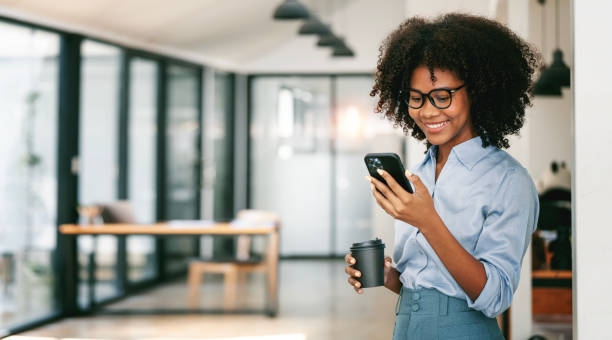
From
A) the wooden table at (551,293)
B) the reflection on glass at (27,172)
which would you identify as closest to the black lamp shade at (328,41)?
the reflection on glass at (27,172)

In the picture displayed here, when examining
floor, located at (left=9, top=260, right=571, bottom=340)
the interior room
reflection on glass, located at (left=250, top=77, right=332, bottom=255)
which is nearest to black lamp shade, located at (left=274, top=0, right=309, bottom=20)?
the interior room

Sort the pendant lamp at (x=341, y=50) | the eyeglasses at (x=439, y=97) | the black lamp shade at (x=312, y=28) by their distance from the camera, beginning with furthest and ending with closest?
the pendant lamp at (x=341, y=50), the black lamp shade at (x=312, y=28), the eyeglasses at (x=439, y=97)

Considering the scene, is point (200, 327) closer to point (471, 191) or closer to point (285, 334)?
point (285, 334)

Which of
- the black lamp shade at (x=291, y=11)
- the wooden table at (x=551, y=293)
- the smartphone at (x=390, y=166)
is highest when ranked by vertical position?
the black lamp shade at (x=291, y=11)

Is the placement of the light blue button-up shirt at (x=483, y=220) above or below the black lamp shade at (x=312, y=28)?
below

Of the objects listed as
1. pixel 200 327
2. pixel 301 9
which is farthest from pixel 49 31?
pixel 200 327

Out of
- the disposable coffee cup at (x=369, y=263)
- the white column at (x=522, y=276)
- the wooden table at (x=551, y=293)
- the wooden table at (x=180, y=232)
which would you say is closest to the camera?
the disposable coffee cup at (x=369, y=263)

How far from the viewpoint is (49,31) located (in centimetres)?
527

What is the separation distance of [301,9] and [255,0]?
2305 mm

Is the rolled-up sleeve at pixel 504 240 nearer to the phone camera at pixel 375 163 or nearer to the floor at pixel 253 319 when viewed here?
the phone camera at pixel 375 163

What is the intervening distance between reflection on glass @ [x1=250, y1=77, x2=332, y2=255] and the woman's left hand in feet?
26.2

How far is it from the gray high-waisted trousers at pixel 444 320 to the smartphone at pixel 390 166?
0.24 meters

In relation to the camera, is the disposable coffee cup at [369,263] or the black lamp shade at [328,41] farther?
the black lamp shade at [328,41]

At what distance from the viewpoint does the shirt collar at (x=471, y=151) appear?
3.89 feet
